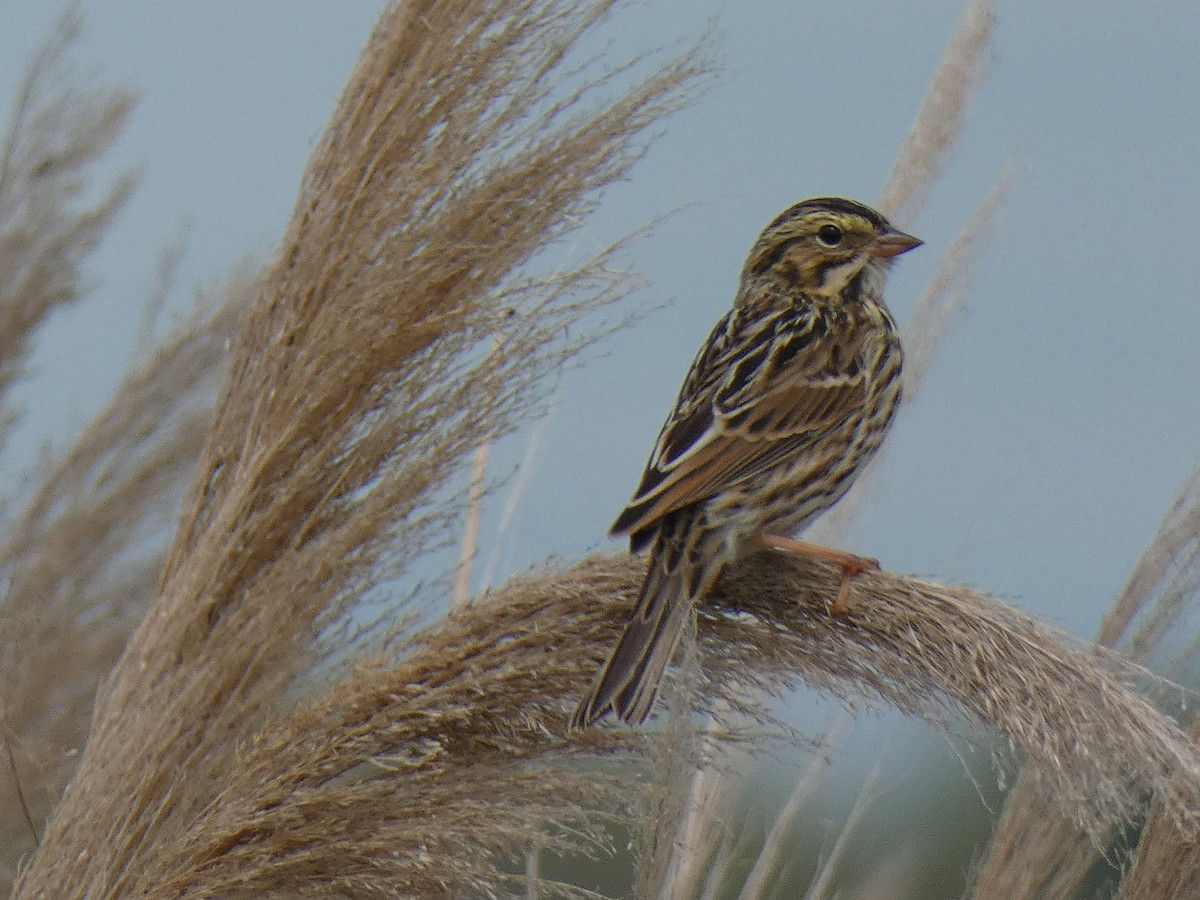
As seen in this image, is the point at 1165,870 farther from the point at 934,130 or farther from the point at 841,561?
the point at 934,130

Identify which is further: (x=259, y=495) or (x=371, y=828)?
(x=259, y=495)

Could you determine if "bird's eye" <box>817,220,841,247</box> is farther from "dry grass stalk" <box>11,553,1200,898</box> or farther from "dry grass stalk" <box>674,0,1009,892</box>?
"dry grass stalk" <box>11,553,1200,898</box>

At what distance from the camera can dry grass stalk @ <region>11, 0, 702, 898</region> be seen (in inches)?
71.3

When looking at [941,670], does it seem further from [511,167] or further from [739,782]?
[511,167]

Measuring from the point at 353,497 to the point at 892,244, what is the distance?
1.19 m

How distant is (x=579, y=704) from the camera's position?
1.77m

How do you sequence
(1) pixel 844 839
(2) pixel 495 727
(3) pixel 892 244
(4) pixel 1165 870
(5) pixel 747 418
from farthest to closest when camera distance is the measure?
(3) pixel 892 244 < (1) pixel 844 839 < (5) pixel 747 418 < (4) pixel 1165 870 < (2) pixel 495 727

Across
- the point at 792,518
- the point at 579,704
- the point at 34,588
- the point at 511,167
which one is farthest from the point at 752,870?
the point at 34,588

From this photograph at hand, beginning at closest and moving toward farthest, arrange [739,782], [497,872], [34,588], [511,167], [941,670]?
[941,670] → [497,872] → [511,167] → [739,782] → [34,588]

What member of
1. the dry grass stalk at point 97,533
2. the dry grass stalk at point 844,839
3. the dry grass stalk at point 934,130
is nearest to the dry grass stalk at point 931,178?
the dry grass stalk at point 934,130

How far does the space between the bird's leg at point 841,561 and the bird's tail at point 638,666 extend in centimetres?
19

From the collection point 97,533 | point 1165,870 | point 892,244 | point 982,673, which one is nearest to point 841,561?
point 982,673

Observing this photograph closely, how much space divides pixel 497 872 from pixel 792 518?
73cm

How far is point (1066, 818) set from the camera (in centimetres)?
225
